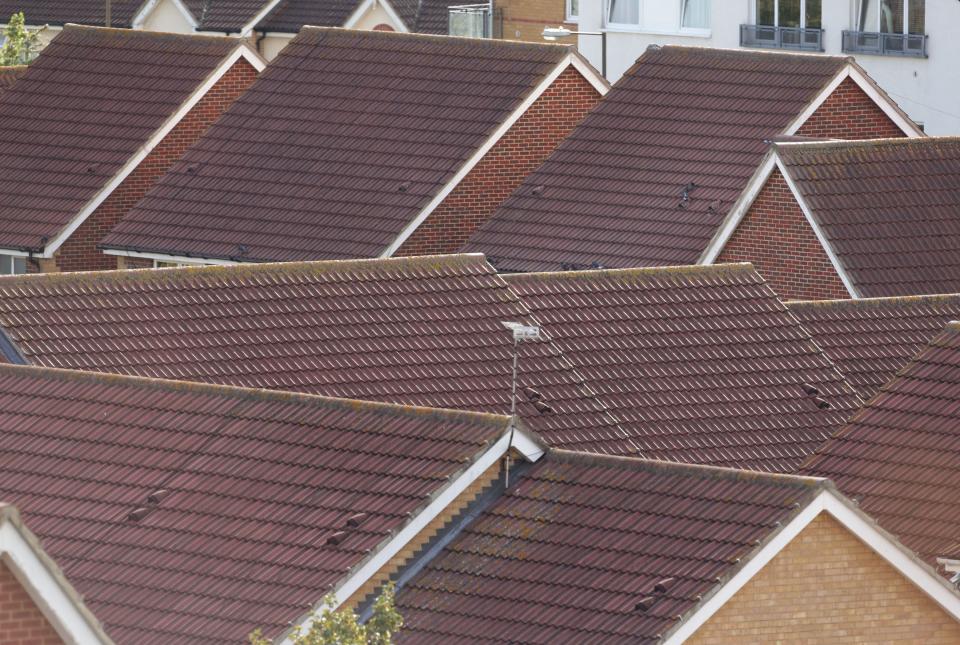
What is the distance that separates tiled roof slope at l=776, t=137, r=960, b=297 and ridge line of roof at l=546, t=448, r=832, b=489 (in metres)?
14.8

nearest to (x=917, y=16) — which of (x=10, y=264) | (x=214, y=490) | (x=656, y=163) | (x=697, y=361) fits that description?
(x=656, y=163)

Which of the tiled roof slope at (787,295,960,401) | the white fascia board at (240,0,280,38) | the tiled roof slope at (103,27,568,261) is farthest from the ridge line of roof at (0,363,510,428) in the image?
the white fascia board at (240,0,280,38)

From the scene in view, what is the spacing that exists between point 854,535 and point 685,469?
166cm

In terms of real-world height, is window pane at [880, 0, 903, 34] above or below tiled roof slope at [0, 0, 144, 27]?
below

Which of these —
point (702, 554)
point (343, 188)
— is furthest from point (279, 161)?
point (702, 554)

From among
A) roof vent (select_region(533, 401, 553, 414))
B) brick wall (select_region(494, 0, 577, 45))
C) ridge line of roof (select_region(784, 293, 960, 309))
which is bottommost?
roof vent (select_region(533, 401, 553, 414))

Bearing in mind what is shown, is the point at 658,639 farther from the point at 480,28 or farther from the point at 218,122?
the point at 480,28

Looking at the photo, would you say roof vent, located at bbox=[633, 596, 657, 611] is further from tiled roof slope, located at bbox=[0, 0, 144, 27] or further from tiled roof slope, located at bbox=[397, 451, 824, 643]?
tiled roof slope, located at bbox=[0, 0, 144, 27]

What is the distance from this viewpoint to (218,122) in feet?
155

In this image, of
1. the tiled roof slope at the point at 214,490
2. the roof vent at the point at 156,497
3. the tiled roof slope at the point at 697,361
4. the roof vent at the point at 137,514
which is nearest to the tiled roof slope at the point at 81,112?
the tiled roof slope at the point at 697,361

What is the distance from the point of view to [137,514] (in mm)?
24469

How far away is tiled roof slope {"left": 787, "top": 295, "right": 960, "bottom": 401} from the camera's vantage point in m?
33.8

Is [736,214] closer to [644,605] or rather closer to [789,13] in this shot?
[644,605]

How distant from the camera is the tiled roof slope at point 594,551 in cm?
2184
